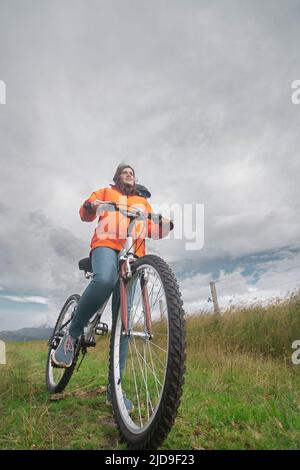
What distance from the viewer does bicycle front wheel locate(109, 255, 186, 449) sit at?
195 centimetres

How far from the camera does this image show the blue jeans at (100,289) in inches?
121

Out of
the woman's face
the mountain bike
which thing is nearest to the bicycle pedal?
the mountain bike

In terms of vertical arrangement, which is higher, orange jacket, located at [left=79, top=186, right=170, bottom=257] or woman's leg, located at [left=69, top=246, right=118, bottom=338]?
orange jacket, located at [left=79, top=186, right=170, bottom=257]

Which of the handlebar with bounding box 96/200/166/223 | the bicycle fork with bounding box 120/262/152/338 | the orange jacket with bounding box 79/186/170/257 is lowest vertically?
the bicycle fork with bounding box 120/262/152/338

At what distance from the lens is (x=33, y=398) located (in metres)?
3.73

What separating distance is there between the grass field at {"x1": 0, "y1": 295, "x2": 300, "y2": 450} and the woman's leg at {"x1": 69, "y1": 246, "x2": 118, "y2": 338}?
34.4 inches

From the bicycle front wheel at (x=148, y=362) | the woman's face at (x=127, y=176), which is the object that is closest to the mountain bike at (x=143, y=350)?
the bicycle front wheel at (x=148, y=362)

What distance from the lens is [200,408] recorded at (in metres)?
3.13

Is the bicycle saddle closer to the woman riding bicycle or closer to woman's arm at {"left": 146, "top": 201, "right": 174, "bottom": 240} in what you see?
the woman riding bicycle

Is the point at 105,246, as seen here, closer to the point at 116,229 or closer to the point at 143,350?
the point at 116,229

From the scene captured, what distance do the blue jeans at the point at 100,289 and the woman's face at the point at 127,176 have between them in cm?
91

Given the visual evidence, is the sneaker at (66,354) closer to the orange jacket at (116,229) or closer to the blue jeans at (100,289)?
the blue jeans at (100,289)

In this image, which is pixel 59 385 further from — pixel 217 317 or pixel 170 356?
pixel 217 317
